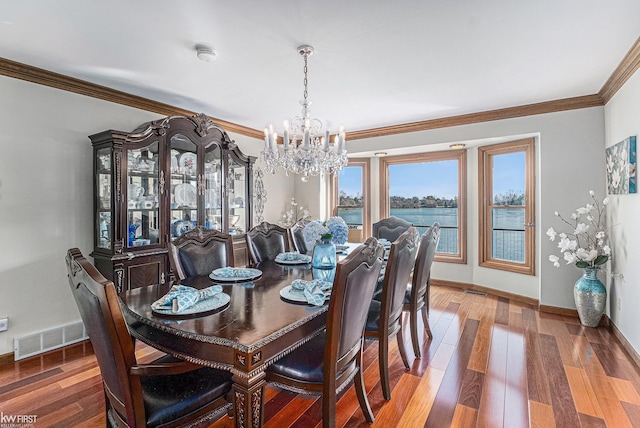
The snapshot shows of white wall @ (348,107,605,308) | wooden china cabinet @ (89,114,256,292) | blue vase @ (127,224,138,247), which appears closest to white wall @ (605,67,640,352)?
white wall @ (348,107,605,308)

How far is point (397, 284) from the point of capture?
2141 millimetres

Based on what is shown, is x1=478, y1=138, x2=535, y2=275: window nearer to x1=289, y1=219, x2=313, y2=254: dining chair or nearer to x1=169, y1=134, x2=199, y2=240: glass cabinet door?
x1=289, y1=219, x2=313, y2=254: dining chair

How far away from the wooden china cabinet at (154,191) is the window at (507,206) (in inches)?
138

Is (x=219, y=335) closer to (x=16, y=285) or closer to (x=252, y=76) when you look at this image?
(x=252, y=76)

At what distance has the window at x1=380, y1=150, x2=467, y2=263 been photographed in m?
4.92

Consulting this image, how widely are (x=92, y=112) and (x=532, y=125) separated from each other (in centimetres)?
475

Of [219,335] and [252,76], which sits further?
[252,76]

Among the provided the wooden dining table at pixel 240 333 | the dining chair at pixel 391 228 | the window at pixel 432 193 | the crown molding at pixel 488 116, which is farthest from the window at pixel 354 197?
the wooden dining table at pixel 240 333

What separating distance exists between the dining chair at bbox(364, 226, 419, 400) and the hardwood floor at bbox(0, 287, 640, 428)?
27 cm

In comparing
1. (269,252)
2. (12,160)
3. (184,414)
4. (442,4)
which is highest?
(442,4)

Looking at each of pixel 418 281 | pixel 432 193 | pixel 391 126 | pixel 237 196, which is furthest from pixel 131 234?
pixel 432 193

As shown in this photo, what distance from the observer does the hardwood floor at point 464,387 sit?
6.32 feet

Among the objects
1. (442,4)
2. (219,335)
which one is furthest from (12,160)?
(442,4)

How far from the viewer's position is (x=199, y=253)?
249cm
